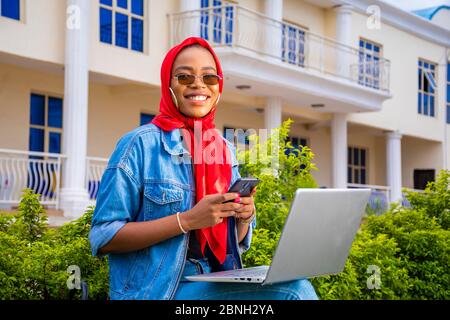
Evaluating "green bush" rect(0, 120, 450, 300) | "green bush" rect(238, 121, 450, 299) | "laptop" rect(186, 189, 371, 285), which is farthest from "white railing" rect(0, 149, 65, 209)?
"laptop" rect(186, 189, 371, 285)

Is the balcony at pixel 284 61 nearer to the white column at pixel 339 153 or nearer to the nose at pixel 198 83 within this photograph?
the white column at pixel 339 153

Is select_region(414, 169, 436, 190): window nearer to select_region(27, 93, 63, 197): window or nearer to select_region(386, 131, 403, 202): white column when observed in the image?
select_region(386, 131, 403, 202): white column

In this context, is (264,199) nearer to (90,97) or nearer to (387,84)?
(90,97)

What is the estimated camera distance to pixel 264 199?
15.6ft

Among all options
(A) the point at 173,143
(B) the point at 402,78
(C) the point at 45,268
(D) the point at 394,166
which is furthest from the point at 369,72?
(A) the point at 173,143

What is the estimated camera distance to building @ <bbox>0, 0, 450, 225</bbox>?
10875 millimetres

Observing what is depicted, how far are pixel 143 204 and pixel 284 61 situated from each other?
13.7 metres

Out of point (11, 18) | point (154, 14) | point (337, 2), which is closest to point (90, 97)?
point (154, 14)

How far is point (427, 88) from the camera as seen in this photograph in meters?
21.1

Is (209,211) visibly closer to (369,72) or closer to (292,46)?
(292,46)

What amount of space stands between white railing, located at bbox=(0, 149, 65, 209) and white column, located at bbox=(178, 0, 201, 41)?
3410 mm

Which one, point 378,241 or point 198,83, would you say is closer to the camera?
point 198,83

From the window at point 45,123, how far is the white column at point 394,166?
1007cm
